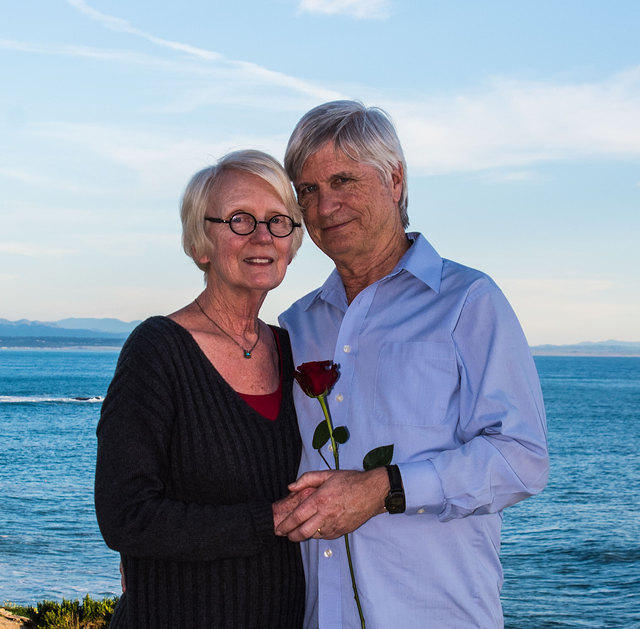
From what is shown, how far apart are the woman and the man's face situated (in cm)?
12

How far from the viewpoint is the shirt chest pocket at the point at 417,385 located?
2527 mm

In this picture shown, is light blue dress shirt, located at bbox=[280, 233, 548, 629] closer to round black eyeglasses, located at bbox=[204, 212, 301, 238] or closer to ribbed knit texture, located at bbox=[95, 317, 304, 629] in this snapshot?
ribbed knit texture, located at bbox=[95, 317, 304, 629]

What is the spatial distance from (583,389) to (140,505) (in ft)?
336

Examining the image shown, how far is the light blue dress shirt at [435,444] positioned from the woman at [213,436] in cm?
20

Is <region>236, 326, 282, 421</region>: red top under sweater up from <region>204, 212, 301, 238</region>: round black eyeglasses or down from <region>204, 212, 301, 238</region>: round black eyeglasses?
down

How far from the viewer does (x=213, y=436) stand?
250cm

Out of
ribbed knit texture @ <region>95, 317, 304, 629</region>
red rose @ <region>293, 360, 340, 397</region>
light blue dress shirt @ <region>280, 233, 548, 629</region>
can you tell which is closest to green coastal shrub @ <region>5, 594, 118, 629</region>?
ribbed knit texture @ <region>95, 317, 304, 629</region>

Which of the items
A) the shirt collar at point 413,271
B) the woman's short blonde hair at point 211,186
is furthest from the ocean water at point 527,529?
the woman's short blonde hair at point 211,186

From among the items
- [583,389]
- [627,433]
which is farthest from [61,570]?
[583,389]

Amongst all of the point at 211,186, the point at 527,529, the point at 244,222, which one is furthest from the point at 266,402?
the point at 527,529

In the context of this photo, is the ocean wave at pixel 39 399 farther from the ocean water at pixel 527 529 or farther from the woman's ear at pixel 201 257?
the woman's ear at pixel 201 257

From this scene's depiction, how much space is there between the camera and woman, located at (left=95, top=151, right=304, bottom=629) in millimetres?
2293

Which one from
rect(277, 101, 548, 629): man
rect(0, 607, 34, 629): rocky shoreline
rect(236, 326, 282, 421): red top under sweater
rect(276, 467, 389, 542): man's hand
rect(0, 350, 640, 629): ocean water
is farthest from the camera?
rect(0, 350, 640, 629): ocean water

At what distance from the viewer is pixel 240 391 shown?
267 cm
